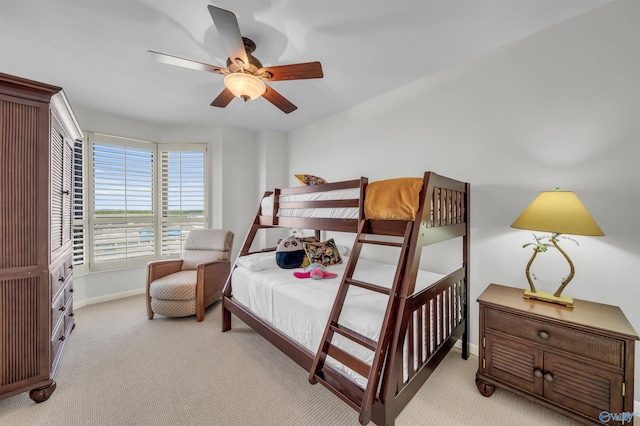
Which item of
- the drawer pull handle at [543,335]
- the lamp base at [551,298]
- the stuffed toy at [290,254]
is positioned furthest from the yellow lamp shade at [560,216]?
the stuffed toy at [290,254]

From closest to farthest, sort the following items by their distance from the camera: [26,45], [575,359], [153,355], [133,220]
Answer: [575,359], [26,45], [153,355], [133,220]

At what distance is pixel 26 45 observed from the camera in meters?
2.18

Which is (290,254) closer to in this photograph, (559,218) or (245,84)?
(245,84)

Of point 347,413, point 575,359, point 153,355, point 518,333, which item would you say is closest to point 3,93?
point 153,355

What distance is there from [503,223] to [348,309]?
65.6 inches

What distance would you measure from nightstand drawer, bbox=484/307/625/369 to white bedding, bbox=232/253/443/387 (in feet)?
1.77

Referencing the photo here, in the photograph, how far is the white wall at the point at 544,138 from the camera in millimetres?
1766

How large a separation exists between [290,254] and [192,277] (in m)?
1.42

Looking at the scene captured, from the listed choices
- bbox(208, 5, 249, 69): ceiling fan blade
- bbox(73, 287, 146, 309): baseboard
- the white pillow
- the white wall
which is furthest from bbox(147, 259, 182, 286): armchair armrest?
the white wall

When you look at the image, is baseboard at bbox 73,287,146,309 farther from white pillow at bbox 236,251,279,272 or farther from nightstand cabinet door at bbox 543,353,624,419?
nightstand cabinet door at bbox 543,353,624,419

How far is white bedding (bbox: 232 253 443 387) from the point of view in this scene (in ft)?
5.24

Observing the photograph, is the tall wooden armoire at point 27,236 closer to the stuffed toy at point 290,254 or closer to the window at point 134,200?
the stuffed toy at point 290,254

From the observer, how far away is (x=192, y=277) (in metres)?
3.28

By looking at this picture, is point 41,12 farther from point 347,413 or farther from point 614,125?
point 614,125
